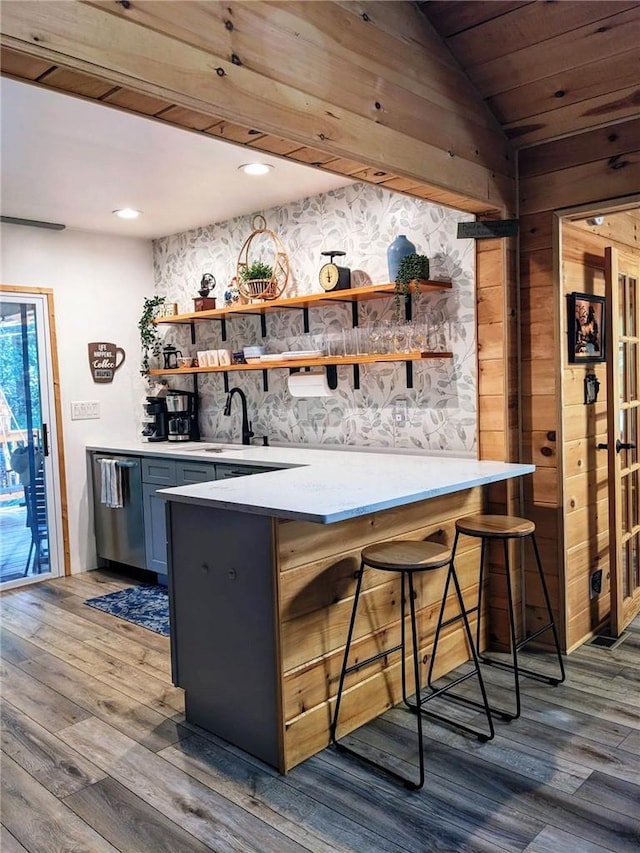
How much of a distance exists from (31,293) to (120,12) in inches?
133

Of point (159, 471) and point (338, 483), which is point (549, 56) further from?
point (159, 471)

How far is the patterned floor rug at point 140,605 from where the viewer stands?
12.5 feet

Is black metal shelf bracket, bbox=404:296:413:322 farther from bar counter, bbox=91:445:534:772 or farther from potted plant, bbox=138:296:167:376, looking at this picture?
potted plant, bbox=138:296:167:376

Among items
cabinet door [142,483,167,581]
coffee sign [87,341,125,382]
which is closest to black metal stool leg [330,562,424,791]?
cabinet door [142,483,167,581]

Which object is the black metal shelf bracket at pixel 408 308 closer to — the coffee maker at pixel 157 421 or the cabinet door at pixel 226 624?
the cabinet door at pixel 226 624

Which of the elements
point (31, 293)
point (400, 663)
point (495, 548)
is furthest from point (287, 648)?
point (31, 293)

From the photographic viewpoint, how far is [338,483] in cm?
267

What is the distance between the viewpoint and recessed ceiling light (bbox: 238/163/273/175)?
349 centimetres

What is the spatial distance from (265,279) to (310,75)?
2187 mm

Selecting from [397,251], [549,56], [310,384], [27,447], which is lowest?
[27,447]

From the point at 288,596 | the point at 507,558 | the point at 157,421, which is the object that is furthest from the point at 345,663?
the point at 157,421

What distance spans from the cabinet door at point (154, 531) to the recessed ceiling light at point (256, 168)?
6.81 feet

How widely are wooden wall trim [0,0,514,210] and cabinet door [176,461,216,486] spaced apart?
217 cm

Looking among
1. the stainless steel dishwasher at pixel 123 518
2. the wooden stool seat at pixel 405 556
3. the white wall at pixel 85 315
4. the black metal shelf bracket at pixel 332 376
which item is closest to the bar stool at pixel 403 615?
the wooden stool seat at pixel 405 556
